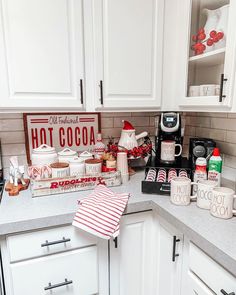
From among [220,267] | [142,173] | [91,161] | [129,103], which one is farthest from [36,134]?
[220,267]

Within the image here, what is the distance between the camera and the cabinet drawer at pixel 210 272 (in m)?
0.73

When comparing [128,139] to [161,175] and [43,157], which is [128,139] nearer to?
[161,175]

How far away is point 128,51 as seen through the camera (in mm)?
1219

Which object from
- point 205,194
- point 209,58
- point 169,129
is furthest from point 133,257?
point 209,58

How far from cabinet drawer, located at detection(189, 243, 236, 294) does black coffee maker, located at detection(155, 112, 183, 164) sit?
59 centimetres

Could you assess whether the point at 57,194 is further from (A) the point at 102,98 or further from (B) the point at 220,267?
(B) the point at 220,267

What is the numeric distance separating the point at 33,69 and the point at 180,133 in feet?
2.78

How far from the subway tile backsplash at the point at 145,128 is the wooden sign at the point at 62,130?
5 cm

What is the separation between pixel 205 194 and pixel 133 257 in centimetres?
48

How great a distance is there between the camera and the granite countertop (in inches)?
30.0

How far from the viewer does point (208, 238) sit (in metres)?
0.78

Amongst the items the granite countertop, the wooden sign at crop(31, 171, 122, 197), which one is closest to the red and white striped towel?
the granite countertop

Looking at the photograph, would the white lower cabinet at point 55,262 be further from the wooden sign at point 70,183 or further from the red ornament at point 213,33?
the red ornament at point 213,33

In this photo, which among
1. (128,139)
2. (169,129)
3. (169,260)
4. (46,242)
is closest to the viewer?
(46,242)
